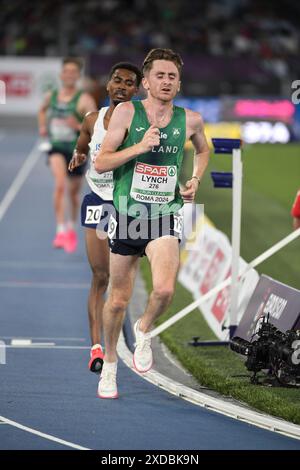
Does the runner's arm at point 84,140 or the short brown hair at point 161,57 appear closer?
the short brown hair at point 161,57

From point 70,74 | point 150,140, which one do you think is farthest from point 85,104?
point 150,140

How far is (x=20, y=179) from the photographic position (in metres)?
26.5

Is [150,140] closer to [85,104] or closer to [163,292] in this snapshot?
[163,292]

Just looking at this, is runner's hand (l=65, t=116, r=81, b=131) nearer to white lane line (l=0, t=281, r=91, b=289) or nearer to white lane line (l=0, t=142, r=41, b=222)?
white lane line (l=0, t=281, r=91, b=289)

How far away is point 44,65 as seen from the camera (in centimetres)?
4016

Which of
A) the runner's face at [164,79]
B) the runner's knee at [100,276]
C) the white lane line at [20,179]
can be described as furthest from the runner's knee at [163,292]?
the white lane line at [20,179]

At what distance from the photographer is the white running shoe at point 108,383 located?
27.6 feet

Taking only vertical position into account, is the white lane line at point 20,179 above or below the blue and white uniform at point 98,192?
below

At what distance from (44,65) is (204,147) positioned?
1270 inches

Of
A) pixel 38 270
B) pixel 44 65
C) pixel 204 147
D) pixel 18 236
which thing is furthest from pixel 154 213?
pixel 44 65

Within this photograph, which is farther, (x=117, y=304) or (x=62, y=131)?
(x=62, y=131)

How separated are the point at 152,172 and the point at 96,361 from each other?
1.93 m

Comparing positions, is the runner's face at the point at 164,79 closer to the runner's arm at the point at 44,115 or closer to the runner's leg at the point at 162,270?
the runner's leg at the point at 162,270
